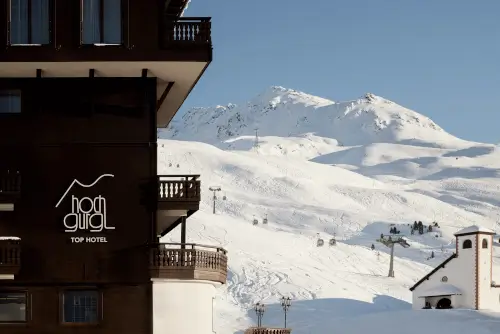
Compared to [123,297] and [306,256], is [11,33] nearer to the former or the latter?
[123,297]

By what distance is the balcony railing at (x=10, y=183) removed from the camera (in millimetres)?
31489

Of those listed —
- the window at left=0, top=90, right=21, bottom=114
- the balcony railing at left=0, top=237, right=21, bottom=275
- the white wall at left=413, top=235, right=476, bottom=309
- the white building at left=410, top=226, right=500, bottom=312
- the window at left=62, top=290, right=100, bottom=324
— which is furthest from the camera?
the white wall at left=413, top=235, right=476, bottom=309

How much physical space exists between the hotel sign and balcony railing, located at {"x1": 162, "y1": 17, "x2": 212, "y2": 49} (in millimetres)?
3962

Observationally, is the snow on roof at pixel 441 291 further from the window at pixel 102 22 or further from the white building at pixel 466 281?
the window at pixel 102 22

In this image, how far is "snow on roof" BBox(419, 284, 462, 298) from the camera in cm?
11556

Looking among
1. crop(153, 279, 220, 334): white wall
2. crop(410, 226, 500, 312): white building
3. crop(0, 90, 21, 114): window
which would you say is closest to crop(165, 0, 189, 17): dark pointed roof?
crop(0, 90, 21, 114): window

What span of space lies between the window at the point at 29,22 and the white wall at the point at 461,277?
285 feet

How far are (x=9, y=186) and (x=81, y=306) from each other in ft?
12.1

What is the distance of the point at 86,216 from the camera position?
32062 millimetres

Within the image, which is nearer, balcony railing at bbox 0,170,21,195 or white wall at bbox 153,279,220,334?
balcony railing at bbox 0,170,21,195

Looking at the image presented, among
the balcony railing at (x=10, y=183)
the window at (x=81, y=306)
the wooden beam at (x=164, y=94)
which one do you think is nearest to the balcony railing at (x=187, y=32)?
the wooden beam at (x=164, y=94)

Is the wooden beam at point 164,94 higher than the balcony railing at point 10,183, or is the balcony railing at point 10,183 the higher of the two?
the wooden beam at point 164,94

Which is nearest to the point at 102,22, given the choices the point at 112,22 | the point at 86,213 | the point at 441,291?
the point at 112,22

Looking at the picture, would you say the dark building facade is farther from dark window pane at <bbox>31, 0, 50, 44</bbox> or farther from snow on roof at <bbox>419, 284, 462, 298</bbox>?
snow on roof at <bbox>419, 284, 462, 298</bbox>
